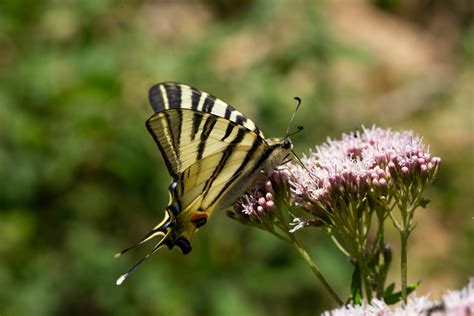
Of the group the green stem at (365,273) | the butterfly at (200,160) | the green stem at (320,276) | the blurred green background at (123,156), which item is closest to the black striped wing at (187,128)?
the butterfly at (200,160)

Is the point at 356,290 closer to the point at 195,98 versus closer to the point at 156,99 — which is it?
the point at 195,98

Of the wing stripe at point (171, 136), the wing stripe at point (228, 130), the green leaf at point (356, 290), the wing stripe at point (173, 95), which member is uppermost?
A: the wing stripe at point (173, 95)

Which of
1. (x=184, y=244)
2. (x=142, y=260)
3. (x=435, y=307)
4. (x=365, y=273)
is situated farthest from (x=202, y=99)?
(x=435, y=307)

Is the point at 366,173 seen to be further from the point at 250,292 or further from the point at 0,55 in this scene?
the point at 0,55

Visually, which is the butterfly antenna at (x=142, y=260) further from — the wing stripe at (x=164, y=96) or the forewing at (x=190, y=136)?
the wing stripe at (x=164, y=96)

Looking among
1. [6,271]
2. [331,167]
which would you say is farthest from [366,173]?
[6,271]

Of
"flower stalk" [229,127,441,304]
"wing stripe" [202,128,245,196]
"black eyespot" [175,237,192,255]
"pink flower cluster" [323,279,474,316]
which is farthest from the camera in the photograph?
"wing stripe" [202,128,245,196]

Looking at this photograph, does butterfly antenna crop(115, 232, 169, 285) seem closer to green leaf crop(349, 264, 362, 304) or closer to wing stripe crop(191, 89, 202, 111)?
wing stripe crop(191, 89, 202, 111)

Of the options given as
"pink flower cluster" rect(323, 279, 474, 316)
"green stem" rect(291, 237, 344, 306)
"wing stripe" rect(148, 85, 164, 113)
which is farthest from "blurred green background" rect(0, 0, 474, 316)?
"pink flower cluster" rect(323, 279, 474, 316)
